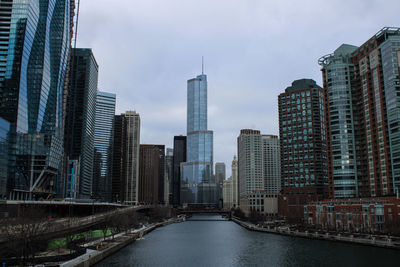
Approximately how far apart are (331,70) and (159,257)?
12624 cm

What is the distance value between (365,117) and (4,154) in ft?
499

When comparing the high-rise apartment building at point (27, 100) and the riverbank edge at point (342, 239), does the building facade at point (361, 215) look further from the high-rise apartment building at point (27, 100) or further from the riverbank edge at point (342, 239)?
the high-rise apartment building at point (27, 100)

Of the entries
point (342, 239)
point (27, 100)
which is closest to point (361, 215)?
point (342, 239)

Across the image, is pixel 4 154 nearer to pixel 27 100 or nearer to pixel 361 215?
pixel 27 100

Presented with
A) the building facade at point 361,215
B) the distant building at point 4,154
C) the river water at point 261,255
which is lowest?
the river water at point 261,255

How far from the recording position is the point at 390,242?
91250 mm

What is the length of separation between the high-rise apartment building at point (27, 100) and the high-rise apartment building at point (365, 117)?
136598mm

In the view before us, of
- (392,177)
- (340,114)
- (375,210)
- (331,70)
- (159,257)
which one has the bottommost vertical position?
(159,257)

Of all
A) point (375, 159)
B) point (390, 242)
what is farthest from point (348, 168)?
point (390, 242)

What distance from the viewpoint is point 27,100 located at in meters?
181

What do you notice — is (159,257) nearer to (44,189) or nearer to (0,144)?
(0,144)

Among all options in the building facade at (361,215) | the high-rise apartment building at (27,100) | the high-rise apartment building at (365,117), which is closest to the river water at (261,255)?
the building facade at (361,215)

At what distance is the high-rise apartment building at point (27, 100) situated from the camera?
167 meters

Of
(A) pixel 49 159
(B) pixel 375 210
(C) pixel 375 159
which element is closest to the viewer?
(B) pixel 375 210
